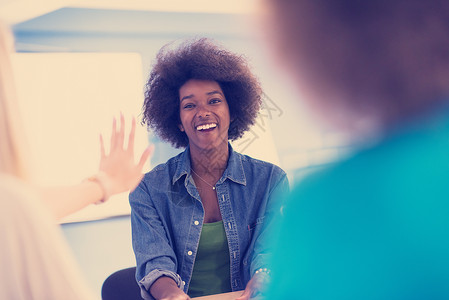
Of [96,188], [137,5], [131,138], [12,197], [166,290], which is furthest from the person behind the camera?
[137,5]

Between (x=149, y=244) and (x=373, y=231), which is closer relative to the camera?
(x=373, y=231)

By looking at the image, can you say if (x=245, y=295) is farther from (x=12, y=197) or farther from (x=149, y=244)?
(x=12, y=197)

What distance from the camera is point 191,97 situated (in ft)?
3.38

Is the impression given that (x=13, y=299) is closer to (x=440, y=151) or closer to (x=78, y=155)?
(x=440, y=151)

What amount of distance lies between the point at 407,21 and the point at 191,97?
658 mm

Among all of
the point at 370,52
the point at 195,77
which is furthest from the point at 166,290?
the point at 370,52

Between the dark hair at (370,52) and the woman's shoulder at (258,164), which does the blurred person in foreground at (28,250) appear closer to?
the dark hair at (370,52)

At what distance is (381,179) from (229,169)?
596 millimetres

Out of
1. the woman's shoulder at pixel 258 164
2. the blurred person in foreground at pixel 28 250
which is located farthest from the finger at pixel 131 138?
the woman's shoulder at pixel 258 164

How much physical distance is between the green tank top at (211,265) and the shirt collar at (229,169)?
12 cm

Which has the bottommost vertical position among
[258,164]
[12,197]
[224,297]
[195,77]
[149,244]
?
[224,297]

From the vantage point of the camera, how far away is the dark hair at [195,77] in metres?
1.03

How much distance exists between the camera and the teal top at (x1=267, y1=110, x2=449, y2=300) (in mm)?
450

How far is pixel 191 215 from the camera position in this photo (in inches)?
39.1
